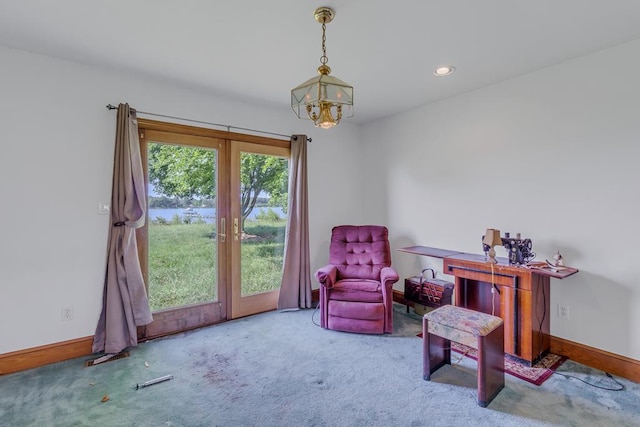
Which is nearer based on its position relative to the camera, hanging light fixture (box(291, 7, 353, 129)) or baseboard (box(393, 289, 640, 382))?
hanging light fixture (box(291, 7, 353, 129))

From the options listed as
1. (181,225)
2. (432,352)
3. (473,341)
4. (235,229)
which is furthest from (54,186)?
(473,341)

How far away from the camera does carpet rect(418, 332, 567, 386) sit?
239 cm

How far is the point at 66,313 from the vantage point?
8.89ft

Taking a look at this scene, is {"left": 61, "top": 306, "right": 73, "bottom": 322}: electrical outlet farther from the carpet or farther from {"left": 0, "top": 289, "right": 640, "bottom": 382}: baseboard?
the carpet

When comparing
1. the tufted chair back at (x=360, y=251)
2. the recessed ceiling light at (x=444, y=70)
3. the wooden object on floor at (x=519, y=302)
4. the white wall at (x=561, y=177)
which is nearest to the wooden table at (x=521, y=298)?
the wooden object on floor at (x=519, y=302)

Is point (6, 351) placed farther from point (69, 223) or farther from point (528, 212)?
point (528, 212)

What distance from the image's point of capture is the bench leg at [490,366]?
206 centimetres

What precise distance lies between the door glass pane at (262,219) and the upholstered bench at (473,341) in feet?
7.10

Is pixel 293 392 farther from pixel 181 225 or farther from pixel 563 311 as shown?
pixel 563 311

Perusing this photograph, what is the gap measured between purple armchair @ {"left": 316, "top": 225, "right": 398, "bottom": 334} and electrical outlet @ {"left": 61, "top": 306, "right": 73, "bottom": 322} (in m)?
2.30

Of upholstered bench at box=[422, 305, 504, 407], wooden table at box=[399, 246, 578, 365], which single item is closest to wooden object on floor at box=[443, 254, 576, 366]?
wooden table at box=[399, 246, 578, 365]

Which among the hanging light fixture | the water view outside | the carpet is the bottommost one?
the carpet

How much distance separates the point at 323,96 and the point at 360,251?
2497 mm

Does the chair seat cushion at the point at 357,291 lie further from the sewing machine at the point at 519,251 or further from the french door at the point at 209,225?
the sewing machine at the point at 519,251
